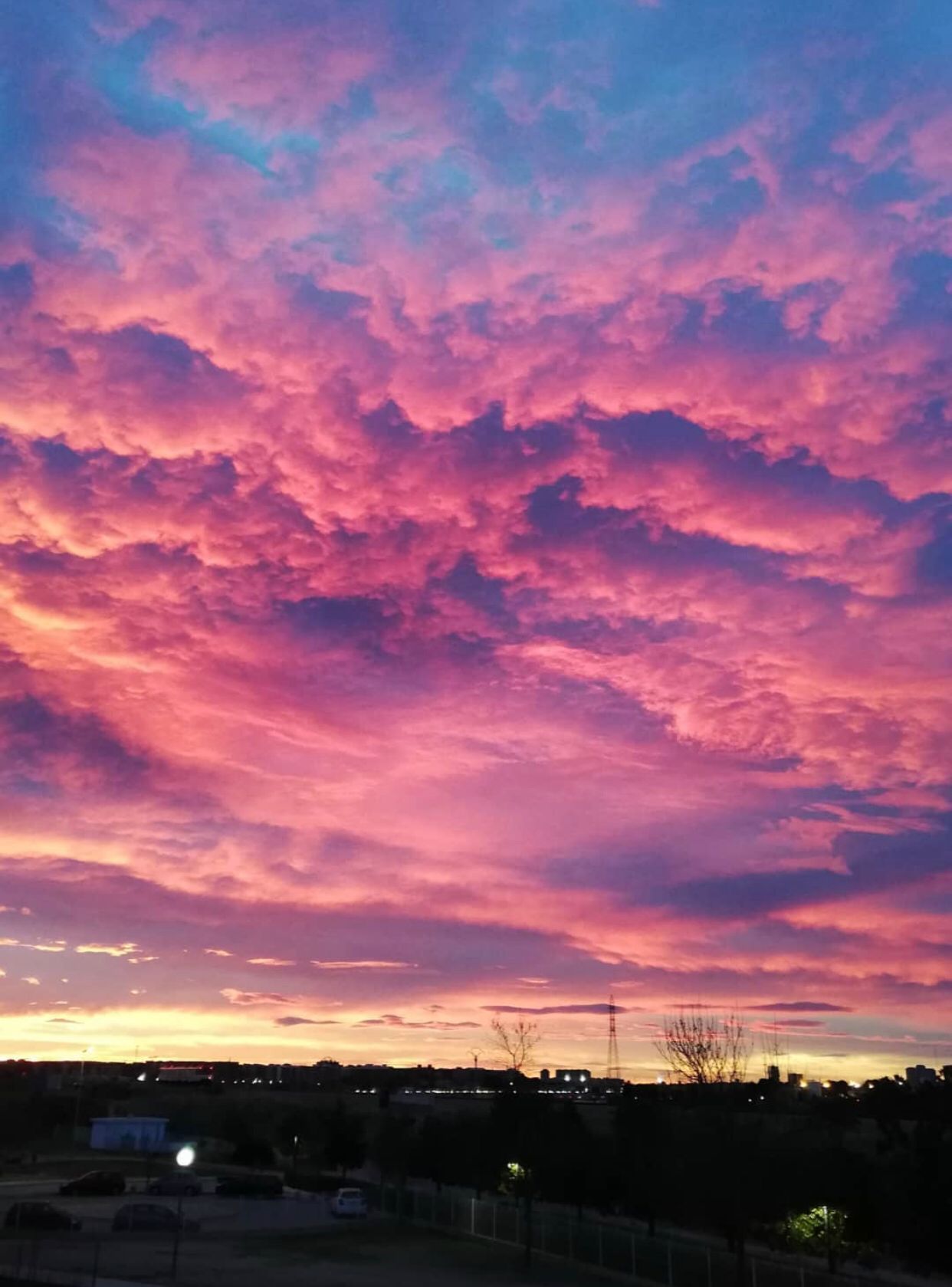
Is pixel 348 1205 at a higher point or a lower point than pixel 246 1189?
higher

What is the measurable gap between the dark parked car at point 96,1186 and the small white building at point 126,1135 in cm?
4141

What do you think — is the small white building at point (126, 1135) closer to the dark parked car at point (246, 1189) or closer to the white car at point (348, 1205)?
the dark parked car at point (246, 1189)

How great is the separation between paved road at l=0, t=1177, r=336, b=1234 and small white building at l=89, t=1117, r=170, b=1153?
116 ft

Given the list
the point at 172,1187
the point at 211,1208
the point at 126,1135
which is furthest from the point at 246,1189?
the point at 126,1135

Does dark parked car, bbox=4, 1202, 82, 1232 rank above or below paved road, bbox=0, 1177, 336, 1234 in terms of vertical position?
above

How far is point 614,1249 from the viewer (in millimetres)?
41312

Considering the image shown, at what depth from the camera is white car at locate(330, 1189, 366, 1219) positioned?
56250mm

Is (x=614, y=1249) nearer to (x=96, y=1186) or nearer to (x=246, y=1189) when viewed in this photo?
(x=246, y=1189)

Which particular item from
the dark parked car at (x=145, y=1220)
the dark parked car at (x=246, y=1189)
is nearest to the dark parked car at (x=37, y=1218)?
the dark parked car at (x=145, y=1220)

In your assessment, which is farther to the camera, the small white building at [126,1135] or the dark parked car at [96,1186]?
the small white building at [126,1135]

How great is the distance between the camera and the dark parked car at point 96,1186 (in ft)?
222

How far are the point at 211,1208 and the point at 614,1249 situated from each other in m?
28.9

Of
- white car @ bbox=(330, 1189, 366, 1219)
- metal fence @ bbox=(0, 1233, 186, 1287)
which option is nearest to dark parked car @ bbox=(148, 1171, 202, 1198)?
white car @ bbox=(330, 1189, 366, 1219)

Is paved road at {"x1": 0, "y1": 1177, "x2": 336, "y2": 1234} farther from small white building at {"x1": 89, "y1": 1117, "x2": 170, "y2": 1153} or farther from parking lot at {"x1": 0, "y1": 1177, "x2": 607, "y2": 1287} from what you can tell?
small white building at {"x1": 89, "y1": 1117, "x2": 170, "y2": 1153}
